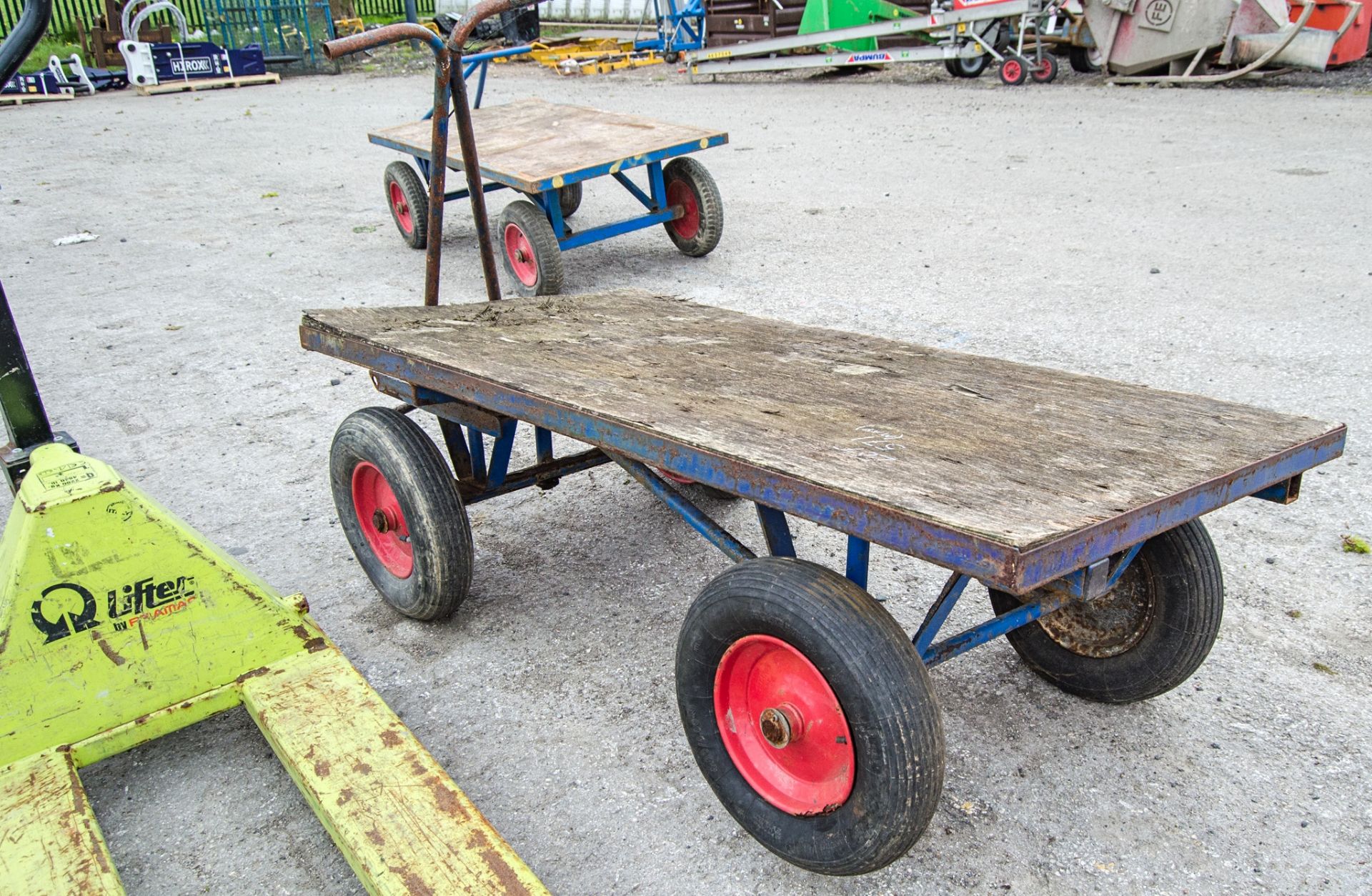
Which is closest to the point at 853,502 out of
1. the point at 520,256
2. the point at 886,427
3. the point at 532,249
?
the point at 886,427

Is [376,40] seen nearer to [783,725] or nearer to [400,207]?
[783,725]

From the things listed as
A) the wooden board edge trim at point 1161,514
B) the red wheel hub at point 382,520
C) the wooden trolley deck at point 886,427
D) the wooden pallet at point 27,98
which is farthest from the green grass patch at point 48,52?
the wooden board edge trim at point 1161,514

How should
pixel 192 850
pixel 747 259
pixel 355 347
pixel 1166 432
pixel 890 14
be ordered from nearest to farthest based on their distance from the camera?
pixel 1166 432
pixel 192 850
pixel 355 347
pixel 747 259
pixel 890 14

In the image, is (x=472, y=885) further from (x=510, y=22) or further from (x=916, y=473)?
(x=510, y=22)

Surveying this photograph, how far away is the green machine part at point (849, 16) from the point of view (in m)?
12.1

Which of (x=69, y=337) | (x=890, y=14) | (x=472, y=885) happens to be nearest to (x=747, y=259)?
(x=69, y=337)

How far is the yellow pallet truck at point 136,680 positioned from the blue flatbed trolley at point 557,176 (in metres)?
3.31

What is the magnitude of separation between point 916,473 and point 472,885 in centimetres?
101

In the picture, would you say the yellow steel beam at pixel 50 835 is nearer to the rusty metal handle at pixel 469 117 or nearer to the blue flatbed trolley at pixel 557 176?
the rusty metal handle at pixel 469 117

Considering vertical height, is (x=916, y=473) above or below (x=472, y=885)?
above

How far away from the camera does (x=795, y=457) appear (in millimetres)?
1694

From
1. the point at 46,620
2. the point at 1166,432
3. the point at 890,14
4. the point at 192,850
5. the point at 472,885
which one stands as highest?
the point at 890,14

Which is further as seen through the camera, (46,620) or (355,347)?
(355,347)

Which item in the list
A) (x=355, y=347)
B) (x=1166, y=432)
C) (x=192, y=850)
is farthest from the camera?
(x=355, y=347)
